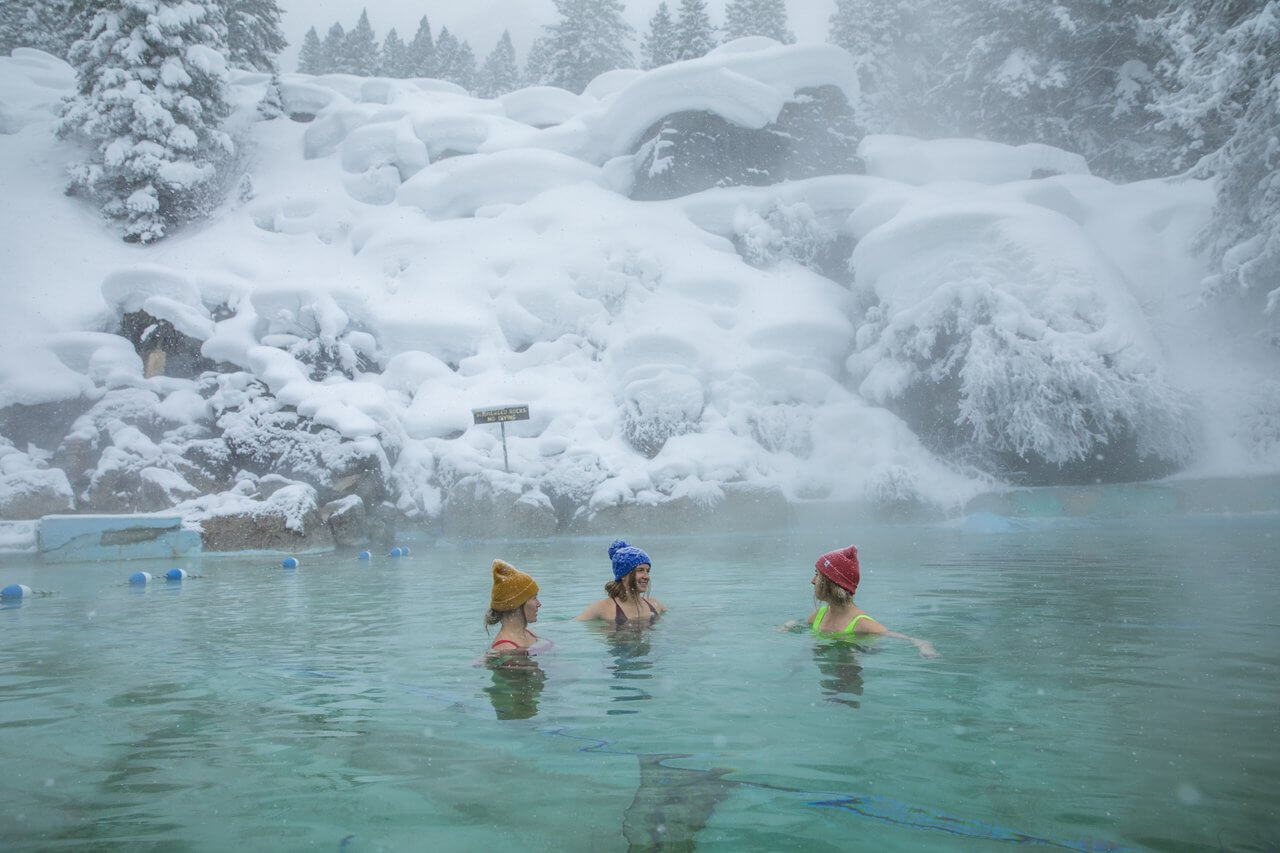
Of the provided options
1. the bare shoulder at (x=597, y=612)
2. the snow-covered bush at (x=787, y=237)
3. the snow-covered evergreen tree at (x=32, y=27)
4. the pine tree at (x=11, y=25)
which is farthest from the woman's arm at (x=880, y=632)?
the pine tree at (x=11, y=25)

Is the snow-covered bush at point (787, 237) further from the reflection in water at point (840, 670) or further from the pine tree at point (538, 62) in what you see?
the pine tree at point (538, 62)

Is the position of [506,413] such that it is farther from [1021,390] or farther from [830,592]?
[830,592]

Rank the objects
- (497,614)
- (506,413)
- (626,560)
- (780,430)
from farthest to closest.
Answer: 1. (780,430)
2. (506,413)
3. (626,560)
4. (497,614)

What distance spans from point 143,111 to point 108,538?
48.4 feet

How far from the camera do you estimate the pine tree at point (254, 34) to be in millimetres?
32062

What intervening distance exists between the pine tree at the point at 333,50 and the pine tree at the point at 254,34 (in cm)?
668

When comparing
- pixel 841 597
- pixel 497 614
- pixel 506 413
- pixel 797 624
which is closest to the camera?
pixel 497 614

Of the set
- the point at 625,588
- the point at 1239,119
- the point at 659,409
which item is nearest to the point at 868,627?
the point at 625,588

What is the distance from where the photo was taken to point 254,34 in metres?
33.1

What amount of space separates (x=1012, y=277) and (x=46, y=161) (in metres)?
27.0

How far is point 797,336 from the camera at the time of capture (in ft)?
64.0

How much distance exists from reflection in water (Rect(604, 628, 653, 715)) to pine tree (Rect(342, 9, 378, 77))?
42.1m

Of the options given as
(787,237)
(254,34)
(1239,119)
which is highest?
(254,34)

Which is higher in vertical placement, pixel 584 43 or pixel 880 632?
pixel 584 43
